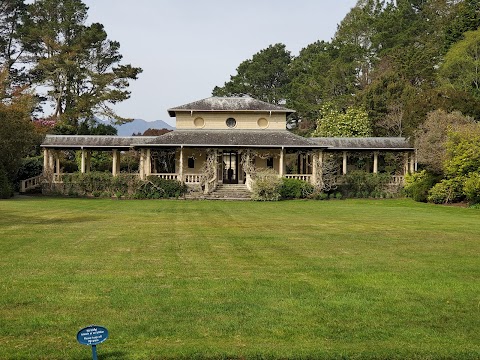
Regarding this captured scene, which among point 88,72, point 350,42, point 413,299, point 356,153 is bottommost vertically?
point 413,299

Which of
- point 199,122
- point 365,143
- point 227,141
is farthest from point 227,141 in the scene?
point 365,143

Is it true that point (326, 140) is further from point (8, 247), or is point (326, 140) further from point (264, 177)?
point (8, 247)

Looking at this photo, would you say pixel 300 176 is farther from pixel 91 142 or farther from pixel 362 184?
pixel 91 142

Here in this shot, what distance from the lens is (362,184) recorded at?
39750 mm

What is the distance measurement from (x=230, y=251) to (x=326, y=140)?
1242 inches

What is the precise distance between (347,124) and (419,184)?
679 inches

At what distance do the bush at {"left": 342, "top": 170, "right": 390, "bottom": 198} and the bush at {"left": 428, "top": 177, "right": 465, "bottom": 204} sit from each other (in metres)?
6.93

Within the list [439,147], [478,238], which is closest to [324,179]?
[439,147]

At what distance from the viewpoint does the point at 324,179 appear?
3894 cm

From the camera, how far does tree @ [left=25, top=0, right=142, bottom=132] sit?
5756cm

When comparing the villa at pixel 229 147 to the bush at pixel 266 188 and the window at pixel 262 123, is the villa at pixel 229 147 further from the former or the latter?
the bush at pixel 266 188

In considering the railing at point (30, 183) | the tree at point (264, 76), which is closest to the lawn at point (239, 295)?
the railing at point (30, 183)

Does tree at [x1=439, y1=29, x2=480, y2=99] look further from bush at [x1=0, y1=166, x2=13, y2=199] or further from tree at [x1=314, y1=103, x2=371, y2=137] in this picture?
bush at [x1=0, y1=166, x2=13, y2=199]

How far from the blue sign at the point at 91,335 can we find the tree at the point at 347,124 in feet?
158
